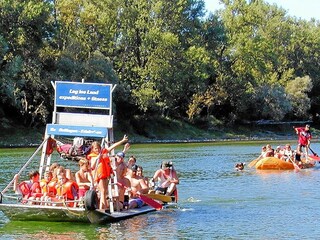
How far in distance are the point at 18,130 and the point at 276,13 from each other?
50.7 metres

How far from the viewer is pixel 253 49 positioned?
8788cm

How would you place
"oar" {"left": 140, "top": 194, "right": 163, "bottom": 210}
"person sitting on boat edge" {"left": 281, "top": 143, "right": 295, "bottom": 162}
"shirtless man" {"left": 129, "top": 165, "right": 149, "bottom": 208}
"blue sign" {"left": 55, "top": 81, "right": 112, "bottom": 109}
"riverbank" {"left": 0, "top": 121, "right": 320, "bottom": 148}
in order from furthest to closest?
"riverbank" {"left": 0, "top": 121, "right": 320, "bottom": 148}, "person sitting on boat edge" {"left": 281, "top": 143, "right": 295, "bottom": 162}, "shirtless man" {"left": 129, "top": 165, "right": 149, "bottom": 208}, "oar" {"left": 140, "top": 194, "right": 163, "bottom": 210}, "blue sign" {"left": 55, "top": 81, "right": 112, "bottom": 109}

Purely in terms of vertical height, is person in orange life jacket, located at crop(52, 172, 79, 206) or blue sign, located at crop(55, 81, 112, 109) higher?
blue sign, located at crop(55, 81, 112, 109)

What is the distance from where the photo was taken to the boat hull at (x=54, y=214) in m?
17.6

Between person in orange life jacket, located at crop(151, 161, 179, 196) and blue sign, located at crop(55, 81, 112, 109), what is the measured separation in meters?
4.01

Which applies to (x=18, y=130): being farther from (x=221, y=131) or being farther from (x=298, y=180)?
(x=298, y=180)

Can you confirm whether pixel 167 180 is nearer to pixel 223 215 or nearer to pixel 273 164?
pixel 223 215

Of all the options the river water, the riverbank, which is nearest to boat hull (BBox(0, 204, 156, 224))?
the river water

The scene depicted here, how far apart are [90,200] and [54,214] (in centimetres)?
116

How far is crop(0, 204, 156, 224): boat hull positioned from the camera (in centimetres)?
1762

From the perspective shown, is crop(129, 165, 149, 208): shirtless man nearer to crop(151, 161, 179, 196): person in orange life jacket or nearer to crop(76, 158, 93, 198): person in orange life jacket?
crop(151, 161, 179, 196): person in orange life jacket

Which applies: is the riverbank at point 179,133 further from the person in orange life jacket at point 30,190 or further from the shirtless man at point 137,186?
the person in orange life jacket at point 30,190

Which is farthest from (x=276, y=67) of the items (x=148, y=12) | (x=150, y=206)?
(x=150, y=206)

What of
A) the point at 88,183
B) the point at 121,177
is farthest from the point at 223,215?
the point at 88,183
